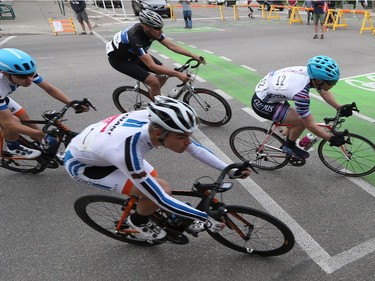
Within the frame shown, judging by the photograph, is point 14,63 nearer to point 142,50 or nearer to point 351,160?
point 142,50

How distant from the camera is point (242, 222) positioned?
2879 mm

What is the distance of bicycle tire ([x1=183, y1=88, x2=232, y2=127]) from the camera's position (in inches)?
216

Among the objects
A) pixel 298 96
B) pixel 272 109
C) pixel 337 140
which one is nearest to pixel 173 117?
pixel 298 96

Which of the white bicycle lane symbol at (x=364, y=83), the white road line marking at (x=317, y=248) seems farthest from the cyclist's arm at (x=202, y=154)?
the white bicycle lane symbol at (x=364, y=83)

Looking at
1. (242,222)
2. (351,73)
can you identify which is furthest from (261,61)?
(242,222)

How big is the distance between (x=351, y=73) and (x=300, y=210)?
6.55 meters

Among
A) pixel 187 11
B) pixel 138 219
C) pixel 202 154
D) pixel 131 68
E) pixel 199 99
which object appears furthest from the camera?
pixel 187 11

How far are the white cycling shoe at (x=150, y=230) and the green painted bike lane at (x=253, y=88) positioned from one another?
3028 mm

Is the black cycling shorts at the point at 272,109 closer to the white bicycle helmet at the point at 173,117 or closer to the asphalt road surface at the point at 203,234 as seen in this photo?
the asphalt road surface at the point at 203,234

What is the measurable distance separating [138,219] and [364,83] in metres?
7.41

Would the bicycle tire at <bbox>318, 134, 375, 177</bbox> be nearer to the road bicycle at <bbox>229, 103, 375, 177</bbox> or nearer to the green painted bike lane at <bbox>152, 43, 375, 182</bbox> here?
the road bicycle at <bbox>229, 103, 375, 177</bbox>

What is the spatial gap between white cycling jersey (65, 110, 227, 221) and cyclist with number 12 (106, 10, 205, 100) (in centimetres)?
254

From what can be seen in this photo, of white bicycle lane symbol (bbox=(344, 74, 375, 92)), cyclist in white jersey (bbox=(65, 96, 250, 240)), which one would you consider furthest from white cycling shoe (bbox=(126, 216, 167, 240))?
white bicycle lane symbol (bbox=(344, 74, 375, 92))

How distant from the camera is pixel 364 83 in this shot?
7.82 meters
